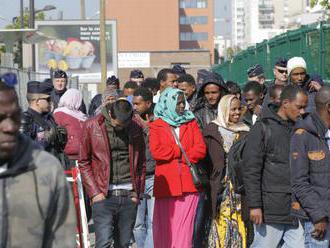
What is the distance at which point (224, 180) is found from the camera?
9.25 m

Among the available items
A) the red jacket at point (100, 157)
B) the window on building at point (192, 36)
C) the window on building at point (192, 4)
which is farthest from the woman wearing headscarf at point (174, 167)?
the window on building at point (192, 4)

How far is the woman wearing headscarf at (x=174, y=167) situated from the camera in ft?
30.1

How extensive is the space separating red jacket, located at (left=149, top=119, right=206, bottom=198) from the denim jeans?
21.3 inches

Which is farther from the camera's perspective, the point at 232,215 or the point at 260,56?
the point at 260,56

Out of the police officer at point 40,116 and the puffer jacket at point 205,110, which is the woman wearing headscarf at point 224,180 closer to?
the puffer jacket at point 205,110

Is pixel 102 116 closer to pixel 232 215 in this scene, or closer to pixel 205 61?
pixel 232 215

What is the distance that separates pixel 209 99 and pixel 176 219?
1572 mm

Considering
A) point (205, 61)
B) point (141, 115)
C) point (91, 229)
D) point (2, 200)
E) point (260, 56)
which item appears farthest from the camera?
point (205, 61)

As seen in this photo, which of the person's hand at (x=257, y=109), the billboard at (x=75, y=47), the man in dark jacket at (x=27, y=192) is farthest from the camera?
the billboard at (x=75, y=47)

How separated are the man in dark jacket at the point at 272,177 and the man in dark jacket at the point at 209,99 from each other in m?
2.26

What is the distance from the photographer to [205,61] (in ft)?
317

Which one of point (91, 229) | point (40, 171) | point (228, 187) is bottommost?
point (91, 229)

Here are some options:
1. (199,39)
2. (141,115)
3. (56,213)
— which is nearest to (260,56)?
(141,115)

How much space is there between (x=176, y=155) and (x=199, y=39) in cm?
13097
